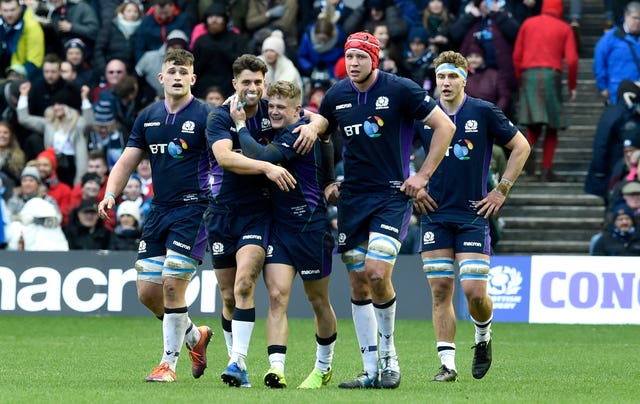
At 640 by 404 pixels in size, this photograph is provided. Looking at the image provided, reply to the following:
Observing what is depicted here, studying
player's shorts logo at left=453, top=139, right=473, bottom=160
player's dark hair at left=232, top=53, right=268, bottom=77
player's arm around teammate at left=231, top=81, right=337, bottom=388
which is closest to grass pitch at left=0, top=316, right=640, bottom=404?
player's arm around teammate at left=231, top=81, right=337, bottom=388

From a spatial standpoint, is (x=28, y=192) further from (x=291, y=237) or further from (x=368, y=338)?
(x=368, y=338)

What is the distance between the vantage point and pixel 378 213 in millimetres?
12555

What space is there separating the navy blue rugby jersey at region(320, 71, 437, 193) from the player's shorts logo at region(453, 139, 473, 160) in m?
0.93

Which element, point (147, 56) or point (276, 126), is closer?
point (276, 126)

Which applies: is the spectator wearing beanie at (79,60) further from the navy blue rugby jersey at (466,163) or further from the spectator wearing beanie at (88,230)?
the navy blue rugby jersey at (466,163)

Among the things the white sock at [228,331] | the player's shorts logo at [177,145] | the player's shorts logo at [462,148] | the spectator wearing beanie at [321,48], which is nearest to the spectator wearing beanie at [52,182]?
the spectator wearing beanie at [321,48]

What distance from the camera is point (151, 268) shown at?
43.5 feet

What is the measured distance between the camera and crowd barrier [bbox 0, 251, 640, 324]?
68.5ft

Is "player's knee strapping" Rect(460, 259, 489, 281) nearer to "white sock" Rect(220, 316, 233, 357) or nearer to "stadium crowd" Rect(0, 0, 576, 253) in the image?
"white sock" Rect(220, 316, 233, 357)

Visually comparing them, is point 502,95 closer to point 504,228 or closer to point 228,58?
point 504,228

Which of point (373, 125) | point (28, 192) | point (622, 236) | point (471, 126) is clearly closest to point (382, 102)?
point (373, 125)

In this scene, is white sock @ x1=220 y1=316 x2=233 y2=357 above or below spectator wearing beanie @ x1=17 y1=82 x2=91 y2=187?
below

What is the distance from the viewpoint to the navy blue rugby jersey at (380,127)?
12.6 metres

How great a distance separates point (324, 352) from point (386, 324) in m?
0.57
